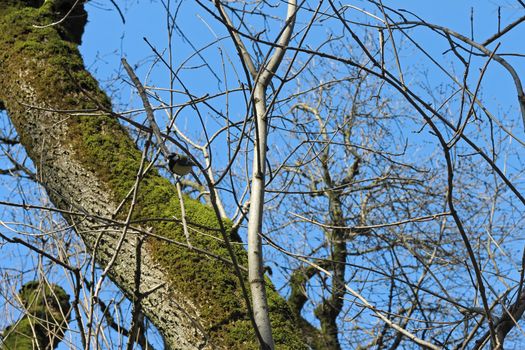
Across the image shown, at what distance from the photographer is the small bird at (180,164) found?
1.99 metres

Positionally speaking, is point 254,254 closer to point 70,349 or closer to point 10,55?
point 70,349

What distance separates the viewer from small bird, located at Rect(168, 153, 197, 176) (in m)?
1.99

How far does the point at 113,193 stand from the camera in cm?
320

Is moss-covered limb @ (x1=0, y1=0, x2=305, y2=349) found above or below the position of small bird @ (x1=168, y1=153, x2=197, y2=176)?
above

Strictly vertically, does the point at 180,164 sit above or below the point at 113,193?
below

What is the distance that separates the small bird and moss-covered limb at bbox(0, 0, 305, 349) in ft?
1.78

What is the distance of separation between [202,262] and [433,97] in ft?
14.5

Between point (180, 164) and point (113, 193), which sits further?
point (113, 193)

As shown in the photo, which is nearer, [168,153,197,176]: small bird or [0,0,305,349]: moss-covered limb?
[168,153,197,176]: small bird

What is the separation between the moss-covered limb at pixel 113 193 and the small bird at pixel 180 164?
542 mm

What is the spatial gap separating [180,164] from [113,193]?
1288 mm

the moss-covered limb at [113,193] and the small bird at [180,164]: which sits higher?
the moss-covered limb at [113,193]

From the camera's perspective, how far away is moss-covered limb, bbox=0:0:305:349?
281cm

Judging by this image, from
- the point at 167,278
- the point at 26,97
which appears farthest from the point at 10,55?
the point at 167,278
